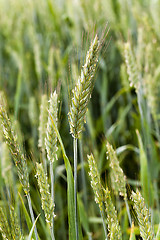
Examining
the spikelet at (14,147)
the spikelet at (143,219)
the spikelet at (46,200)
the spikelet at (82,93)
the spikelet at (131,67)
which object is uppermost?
the spikelet at (131,67)

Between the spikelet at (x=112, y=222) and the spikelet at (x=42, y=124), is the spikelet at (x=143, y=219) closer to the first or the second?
the spikelet at (x=112, y=222)

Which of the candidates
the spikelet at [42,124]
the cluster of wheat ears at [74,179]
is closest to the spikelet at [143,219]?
the cluster of wheat ears at [74,179]

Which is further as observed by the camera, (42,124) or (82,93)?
(42,124)

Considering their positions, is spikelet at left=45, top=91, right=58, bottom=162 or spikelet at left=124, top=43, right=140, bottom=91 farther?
spikelet at left=124, top=43, right=140, bottom=91

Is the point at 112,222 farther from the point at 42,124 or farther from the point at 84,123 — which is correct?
the point at 42,124

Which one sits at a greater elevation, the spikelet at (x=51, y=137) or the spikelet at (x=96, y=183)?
the spikelet at (x=51, y=137)

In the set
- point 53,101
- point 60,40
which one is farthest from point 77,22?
point 53,101

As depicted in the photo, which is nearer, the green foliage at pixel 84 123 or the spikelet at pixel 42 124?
the green foliage at pixel 84 123

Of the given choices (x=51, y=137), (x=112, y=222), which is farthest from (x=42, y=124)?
(x=112, y=222)

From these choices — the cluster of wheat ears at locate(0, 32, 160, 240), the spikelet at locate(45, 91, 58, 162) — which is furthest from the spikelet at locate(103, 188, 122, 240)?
the spikelet at locate(45, 91, 58, 162)

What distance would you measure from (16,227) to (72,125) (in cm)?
21

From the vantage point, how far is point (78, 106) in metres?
0.48

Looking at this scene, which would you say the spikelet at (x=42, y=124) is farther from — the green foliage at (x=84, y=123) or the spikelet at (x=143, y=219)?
the spikelet at (x=143, y=219)

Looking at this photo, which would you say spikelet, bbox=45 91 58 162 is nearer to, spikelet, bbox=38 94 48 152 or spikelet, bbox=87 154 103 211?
spikelet, bbox=87 154 103 211
